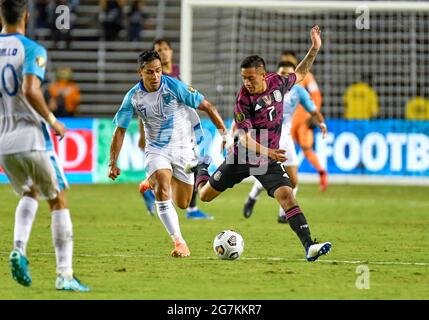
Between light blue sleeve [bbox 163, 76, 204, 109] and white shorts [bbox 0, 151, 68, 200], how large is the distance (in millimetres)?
3027

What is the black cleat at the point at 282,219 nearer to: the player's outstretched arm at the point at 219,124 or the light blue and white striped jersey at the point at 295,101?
the light blue and white striped jersey at the point at 295,101

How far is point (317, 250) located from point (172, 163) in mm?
2176

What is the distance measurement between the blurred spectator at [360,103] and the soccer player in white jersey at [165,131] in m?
12.2

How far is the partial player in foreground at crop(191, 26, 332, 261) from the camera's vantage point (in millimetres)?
10555

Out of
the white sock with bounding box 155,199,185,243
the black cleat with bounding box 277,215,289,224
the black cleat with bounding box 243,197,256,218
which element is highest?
the white sock with bounding box 155,199,185,243

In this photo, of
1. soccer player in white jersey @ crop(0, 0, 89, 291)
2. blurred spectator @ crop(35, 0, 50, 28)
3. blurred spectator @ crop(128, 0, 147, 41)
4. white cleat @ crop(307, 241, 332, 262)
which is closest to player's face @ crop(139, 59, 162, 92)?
white cleat @ crop(307, 241, 332, 262)

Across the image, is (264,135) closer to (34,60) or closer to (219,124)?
(219,124)

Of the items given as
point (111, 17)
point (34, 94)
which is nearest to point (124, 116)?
point (34, 94)

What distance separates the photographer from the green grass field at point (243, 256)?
337 inches

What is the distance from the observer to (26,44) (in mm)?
8203

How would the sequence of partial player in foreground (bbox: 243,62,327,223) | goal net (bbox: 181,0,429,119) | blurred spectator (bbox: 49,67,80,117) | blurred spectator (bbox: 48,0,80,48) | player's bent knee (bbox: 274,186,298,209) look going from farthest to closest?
blurred spectator (bbox: 48,0,80,48) < blurred spectator (bbox: 49,67,80,117) < goal net (bbox: 181,0,429,119) < partial player in foreground (bbox: 243,62,327,223) < player's bent knee (bbox: 274,186,298,209)

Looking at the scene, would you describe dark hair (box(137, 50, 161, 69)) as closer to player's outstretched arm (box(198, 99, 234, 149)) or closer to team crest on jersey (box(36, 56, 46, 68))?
player's outstretched arm (box(198, 99, 234, 149))

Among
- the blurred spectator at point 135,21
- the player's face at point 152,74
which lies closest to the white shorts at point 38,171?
the player's face at point 152,74

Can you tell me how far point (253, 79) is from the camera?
427 inches
